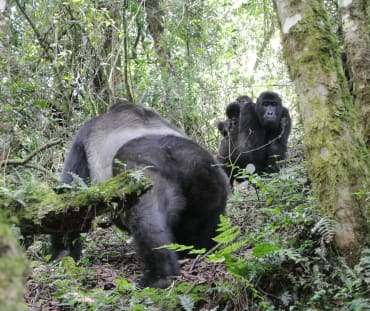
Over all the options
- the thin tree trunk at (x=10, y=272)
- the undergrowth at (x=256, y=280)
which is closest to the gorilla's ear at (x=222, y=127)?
the undergrowth at (x=256, y=280)

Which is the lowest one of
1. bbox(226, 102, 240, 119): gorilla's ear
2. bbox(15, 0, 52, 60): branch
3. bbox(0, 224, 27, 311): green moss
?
bbox(0, 224, 27, 311): green moss

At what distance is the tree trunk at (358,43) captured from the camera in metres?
5.20

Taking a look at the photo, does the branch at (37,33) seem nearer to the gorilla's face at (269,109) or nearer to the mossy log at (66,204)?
the gorilla's face at (269,109)

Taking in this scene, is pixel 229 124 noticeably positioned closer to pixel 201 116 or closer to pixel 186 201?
pixel 201 116

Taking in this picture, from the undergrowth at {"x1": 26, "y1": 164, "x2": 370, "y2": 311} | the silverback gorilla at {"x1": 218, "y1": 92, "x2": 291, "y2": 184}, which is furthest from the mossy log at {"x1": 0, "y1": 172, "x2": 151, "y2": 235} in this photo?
the silverback gorilla at {"x1": 218, "y1": 92, "x2": 291, "y2": 184}

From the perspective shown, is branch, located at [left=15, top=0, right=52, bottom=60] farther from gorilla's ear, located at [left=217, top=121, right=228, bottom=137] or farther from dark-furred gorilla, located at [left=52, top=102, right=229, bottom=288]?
dark-furred gorilla, located at [left=52, top=102, right=229, bottom=288]

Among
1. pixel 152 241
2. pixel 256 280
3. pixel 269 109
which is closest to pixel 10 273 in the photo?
pixel 256 280

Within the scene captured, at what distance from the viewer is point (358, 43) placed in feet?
17.4

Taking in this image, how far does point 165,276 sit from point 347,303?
1.64 metres

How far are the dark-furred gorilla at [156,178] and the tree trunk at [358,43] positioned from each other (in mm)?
1522

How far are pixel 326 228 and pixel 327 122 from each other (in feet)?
2.35

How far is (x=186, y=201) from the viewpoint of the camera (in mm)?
5137

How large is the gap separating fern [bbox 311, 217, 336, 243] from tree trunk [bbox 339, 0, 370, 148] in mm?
1936

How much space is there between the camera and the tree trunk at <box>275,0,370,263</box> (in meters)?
3.55
